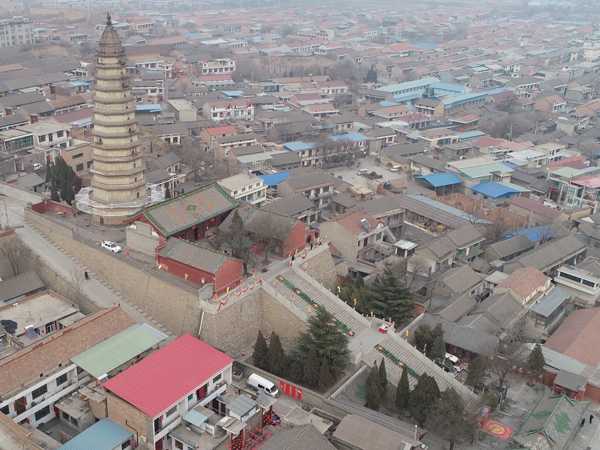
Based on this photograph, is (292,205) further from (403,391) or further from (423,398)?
(423,398)

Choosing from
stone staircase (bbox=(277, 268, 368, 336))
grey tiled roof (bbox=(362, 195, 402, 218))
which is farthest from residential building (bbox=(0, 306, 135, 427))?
grey tiled roof (bbox=(362, 195, 402, 218))

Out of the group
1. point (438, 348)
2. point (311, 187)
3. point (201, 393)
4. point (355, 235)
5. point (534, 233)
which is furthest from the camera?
point (311, 187)

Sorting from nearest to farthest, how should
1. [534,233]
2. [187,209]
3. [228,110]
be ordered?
1. [187,209]
2. [534,233]
3. [228,110]

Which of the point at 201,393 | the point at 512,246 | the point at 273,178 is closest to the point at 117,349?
the point at 201,393

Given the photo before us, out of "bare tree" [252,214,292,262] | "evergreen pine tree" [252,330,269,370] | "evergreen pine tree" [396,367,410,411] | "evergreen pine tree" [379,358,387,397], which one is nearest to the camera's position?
"evergreen pine tree" [396,367,410,411]

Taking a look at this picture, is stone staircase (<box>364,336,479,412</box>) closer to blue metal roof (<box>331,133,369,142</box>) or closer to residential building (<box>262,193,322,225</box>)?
residential building (<box>262,193,322,225</box>)

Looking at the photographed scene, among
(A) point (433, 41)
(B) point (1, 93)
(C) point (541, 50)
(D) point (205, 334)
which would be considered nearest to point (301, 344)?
(D) point (205, 334)

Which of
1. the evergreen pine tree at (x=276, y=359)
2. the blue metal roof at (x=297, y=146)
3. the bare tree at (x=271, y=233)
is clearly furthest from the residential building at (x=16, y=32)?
the evergreen pine tree at (x=276, y=359)
